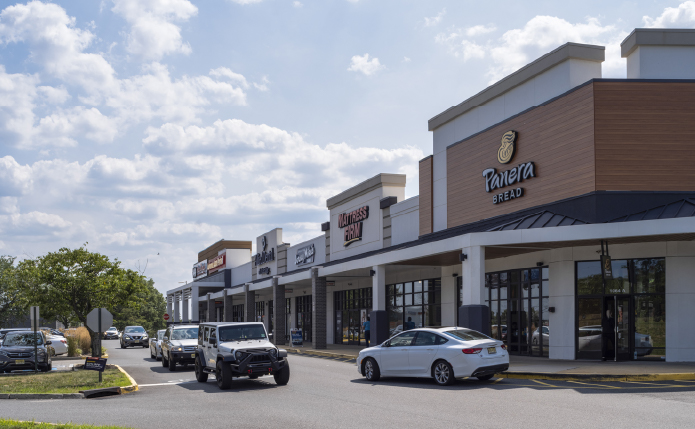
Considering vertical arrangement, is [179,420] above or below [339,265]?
below

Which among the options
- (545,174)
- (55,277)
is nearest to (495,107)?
(545,174)

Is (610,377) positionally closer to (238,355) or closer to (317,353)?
(238,355)

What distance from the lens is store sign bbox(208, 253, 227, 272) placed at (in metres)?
72.2

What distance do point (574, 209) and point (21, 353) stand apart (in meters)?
20.0

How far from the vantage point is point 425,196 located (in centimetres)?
3144

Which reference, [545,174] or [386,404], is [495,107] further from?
[386,404]

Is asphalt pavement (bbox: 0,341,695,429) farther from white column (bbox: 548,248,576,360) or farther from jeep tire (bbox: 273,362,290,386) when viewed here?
white column (bbox: 548,248,576,360)

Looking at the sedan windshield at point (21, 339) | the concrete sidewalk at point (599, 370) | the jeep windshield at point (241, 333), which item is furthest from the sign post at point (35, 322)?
the concrete sidewalk at point (599, 370)

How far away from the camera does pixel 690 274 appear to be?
20.4 metres

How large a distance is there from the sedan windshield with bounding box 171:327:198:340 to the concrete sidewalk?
38.4 ft

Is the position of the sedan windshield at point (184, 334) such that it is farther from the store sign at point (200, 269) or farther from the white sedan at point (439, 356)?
the store sign at point (200, 269)

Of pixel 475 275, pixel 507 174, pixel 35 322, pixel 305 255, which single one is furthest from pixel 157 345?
pixel 305 255

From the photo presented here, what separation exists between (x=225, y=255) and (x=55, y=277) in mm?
44712

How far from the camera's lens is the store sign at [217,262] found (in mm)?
72188
